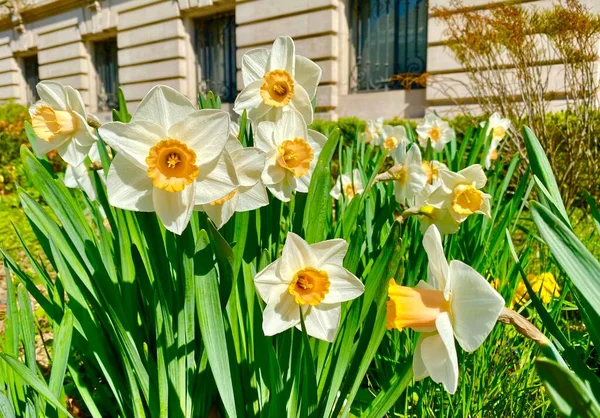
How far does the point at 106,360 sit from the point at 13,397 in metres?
0.17

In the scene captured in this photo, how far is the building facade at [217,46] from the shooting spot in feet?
25.9

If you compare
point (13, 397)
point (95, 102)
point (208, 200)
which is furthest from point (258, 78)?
point (95, 102)

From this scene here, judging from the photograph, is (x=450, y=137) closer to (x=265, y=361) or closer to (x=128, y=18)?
(x=265, y=361)

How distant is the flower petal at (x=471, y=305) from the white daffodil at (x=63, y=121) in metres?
0.75

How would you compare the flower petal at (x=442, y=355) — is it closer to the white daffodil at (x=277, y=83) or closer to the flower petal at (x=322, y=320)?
the flower petal at (x=322, y=320)

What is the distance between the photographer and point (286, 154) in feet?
3.06

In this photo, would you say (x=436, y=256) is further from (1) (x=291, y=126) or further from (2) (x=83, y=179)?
(2) (x=83, y=179)

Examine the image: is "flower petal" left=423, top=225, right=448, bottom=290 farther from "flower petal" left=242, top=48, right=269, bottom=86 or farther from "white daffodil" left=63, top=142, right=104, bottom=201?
"white daffodil" left=63, top=142, right=104, bottom=201

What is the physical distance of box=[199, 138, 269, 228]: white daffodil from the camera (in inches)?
30.0

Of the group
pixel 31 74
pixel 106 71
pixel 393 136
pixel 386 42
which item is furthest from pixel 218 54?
pixel 393 136

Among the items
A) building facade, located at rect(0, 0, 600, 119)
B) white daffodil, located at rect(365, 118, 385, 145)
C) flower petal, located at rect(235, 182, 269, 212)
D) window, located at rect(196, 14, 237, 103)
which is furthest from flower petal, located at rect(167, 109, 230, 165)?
window, located at rect(196, 14, 237, 103)

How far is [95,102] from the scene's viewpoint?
1330cm

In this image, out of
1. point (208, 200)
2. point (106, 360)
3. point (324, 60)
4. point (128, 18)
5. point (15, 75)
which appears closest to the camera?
point (208, 200)

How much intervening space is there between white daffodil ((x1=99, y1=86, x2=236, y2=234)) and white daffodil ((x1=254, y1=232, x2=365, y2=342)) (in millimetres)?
159
